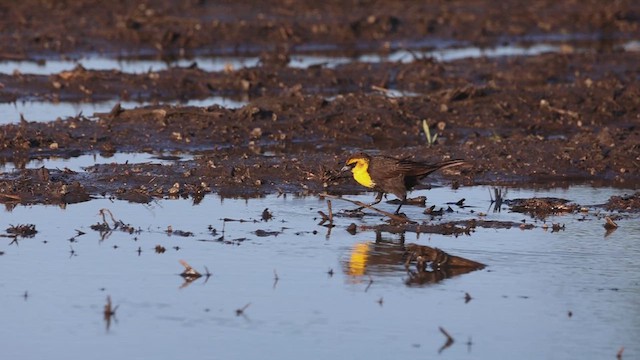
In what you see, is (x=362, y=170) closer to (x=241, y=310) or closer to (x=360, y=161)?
(x=360, y=161)

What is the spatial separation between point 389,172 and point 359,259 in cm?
146

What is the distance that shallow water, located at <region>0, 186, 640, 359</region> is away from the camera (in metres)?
7.55

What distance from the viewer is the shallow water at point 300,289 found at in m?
7.55

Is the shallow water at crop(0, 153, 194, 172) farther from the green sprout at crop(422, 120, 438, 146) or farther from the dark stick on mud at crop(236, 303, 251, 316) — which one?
the dark stick on mud at crop(236, 303, 251, 316)

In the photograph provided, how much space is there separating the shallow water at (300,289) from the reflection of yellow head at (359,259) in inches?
0.7

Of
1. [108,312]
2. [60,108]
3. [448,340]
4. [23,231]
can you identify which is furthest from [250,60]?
[448,340]

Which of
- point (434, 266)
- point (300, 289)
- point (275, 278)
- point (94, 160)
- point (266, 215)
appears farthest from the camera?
point (94, 160)

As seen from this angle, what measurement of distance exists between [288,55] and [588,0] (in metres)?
10.1

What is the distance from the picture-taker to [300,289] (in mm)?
8695

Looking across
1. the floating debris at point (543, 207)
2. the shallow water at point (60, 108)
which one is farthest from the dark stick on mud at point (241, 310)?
the shallow water at point (60, 108)

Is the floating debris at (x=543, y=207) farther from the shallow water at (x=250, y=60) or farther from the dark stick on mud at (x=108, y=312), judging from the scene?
the shallow water at (x=250, y=60)

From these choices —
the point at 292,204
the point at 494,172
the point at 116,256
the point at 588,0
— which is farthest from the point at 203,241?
the point at 588,0

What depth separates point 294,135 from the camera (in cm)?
1530

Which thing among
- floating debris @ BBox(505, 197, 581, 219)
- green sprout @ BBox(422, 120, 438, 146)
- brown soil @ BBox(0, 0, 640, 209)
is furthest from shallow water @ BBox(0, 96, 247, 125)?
floating debris @ BBox(505, 197, 581, 219)
